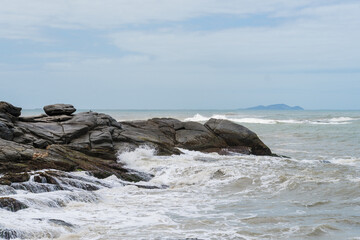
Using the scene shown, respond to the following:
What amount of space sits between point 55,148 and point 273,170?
30.2 feet

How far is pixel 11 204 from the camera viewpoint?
1073 cm

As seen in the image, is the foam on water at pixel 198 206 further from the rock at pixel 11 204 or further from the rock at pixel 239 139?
the rock at pixel 239 139

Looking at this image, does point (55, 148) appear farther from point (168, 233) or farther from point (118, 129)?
point (168, 233)

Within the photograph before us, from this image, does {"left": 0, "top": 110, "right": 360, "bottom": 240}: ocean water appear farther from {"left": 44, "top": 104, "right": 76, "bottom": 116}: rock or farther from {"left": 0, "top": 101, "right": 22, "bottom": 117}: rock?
{"left": 0, "top": 101, "right": 22, "bottom": 117}: rock

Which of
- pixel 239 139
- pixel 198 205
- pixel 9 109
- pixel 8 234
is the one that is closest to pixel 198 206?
pixel 198 205

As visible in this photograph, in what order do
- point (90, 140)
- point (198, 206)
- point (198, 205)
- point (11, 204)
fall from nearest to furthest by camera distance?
point (11, 204) < point (198, 206) < point (198, 205) < point (90, 140)

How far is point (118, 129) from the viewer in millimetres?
22500

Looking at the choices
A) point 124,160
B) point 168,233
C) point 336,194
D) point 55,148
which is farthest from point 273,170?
point 168,233

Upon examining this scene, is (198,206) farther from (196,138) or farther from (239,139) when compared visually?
(239,139)

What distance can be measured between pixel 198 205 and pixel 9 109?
1129 cm

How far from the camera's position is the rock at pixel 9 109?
19609 millimetres

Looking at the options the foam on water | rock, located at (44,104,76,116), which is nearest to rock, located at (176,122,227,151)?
the foam on water

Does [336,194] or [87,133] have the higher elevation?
[87,133]

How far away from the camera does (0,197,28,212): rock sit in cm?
1062
